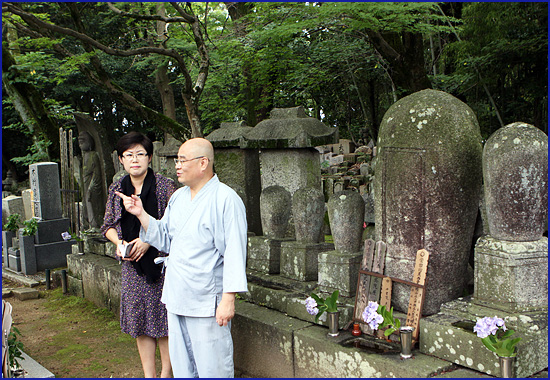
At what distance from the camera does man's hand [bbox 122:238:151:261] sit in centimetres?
346

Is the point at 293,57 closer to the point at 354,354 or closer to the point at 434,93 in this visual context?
the point at 434,93

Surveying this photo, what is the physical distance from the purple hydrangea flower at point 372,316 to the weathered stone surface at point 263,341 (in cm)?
65

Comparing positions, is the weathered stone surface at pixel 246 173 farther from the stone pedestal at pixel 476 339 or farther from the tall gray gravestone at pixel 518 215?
the tall gray gravestone at pixel 518 215

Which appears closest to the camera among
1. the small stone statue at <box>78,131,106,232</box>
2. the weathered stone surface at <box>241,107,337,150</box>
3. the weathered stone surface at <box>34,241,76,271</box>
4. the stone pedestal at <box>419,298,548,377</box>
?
the stone pedestal at <box>419,298,548,377</box>

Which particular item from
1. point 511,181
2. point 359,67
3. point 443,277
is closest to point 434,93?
point 511,181

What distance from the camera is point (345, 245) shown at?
3.71 m

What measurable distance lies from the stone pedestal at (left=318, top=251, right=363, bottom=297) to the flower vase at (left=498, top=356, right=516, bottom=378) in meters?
1.25

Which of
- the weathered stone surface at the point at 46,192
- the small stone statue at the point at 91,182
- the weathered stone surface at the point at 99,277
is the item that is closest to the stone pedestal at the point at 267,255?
the weathered stone surface at the point at 99,277

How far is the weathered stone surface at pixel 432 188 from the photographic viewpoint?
3107 millimetres

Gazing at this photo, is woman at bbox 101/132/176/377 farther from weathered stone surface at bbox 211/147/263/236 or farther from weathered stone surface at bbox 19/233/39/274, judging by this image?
weathered stone surface at bbox 19/233/39/274

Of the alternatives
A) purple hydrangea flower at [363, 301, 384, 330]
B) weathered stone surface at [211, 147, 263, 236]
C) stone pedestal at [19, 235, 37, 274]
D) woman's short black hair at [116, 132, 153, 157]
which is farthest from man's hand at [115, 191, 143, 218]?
stone pedestal at [19, 235, 37, 274]

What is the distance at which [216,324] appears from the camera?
9.62ft

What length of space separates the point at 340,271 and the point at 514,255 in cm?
127

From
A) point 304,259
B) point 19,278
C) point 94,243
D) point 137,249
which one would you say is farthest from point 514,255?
point 19,278
